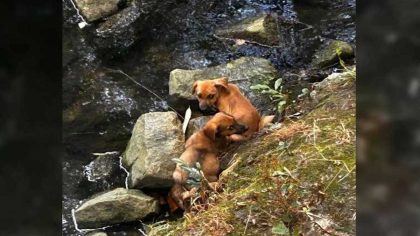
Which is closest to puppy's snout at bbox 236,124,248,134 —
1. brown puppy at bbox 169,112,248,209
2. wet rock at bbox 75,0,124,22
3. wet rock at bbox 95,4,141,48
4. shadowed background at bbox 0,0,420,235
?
brown puppy at bbox 169,112,248,209

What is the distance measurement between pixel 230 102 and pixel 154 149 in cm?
22

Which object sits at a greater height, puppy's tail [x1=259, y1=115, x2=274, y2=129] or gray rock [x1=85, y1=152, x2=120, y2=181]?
puppy's tail [x1=259, y1=115, x2=274, y2=129]

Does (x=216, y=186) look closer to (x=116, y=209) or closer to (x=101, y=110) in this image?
(x=116, y=209)

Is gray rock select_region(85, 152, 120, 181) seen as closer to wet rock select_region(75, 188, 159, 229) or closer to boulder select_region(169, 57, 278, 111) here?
wet rock select_region(75, 188, 159, 229)

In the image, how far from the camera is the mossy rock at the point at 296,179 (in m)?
1.06

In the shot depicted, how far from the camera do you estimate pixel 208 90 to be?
136cm

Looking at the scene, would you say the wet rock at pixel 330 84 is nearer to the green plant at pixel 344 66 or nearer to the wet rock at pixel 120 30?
the green plant at pixel 344 66

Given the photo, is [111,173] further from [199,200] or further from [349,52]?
[349,52]

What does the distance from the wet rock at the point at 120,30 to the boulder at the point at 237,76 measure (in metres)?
0.20

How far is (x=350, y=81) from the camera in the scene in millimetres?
1258

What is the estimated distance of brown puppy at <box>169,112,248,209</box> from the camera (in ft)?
4.26
